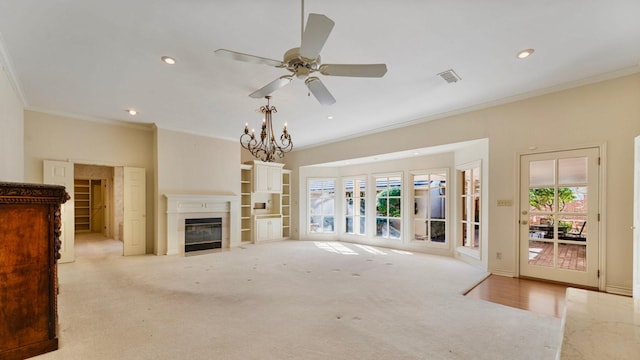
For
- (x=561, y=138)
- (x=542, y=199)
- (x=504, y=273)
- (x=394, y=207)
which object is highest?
(x=561, y=138)

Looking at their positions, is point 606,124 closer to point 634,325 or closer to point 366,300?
point 366,300

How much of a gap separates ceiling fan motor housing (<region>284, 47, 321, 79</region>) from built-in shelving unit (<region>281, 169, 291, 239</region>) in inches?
249

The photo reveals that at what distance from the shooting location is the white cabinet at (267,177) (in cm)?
782

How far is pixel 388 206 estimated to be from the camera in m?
7.30

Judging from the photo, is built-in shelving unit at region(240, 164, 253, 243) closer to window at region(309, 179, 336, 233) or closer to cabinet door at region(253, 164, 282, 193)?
cabinet door at region(253, 164, 282, 193)

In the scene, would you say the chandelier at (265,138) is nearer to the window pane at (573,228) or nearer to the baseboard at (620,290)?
the window pane at (573,228)

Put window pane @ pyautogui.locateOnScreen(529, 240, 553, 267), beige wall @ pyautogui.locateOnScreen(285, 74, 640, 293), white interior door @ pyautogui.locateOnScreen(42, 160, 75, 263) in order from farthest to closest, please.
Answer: white interior door @ pyautogui.locateOnScreen(42, 160, 75, 263), window pane @ pyautogui.locateOnScreen(529, 240, 553, 267), beige wall @ pyautogui.locateOnScreen(285, 74, 640, 293)

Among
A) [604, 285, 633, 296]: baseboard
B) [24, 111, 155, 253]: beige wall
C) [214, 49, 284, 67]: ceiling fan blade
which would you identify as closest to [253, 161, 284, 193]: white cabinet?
[24, 111, 155, 253]: beige wall

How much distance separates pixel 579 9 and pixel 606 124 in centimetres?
220

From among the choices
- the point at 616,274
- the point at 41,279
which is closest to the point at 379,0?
the point at 41,279

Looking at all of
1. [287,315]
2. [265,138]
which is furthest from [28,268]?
[265,138]

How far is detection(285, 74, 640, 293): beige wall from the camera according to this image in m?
3.61

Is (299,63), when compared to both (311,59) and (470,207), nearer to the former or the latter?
(311,59)

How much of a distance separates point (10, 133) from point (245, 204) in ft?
15.6
